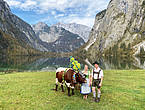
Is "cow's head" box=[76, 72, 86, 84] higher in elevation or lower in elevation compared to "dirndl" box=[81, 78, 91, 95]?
higher

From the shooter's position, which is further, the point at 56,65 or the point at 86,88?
the point at 56,65

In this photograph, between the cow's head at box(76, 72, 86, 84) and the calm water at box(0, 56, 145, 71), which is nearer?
the cow's head at box(76, 72, 86, 84)

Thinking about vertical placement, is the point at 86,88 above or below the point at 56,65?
below

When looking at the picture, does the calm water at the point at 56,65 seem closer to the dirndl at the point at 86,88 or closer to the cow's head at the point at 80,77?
the dirndl at the point at 86,88

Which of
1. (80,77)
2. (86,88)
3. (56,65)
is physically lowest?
(86,88)

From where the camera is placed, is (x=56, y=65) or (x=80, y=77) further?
(x=56, y=65)

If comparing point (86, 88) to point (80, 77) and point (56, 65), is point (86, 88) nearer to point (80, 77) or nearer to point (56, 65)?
point (80, 77)

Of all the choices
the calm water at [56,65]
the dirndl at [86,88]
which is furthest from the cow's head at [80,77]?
the calm water at [56,65]

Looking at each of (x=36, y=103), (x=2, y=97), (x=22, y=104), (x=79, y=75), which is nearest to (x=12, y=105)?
(x=22, y=104)

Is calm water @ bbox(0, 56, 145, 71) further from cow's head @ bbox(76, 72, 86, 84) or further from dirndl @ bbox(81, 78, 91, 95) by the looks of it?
cow's head @ bbox(76, 72, 86, 84)

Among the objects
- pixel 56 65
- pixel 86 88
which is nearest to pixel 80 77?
pixel 86 88

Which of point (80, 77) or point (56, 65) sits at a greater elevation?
point (56, 65)

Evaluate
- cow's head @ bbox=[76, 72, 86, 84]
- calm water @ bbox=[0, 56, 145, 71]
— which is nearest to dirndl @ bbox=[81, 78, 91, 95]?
cow's head @ bbox=[76, 72, 86, 84]

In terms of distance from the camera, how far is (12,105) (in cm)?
1095
